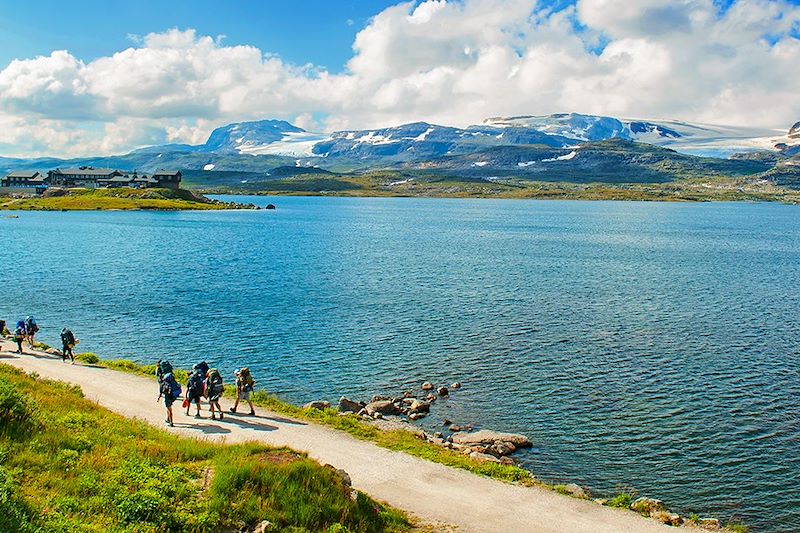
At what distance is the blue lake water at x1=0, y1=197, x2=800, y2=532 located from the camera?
36.7m

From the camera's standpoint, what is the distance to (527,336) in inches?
2478

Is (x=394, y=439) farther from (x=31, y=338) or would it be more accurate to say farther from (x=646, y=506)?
(x=31, y=338)

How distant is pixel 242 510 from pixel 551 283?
80313 mm

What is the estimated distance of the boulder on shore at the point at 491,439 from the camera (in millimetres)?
37000

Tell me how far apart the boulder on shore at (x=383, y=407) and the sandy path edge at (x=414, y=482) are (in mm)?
6802

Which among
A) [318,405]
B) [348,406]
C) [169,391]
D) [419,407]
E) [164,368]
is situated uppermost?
[164,368]

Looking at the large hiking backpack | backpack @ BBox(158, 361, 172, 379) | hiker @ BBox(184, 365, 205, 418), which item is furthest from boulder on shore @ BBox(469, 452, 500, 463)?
backpack @ BBox(158, 361, 172, 379)

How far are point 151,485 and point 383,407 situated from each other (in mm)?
22564

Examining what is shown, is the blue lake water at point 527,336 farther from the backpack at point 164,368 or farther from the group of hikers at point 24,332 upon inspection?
the backpack at point 164,368

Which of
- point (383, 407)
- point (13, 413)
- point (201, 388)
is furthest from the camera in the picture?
point (383, 407)

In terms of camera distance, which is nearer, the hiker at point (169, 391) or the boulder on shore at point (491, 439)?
the hiker at point (169, 391)

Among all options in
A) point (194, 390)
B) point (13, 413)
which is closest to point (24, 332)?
point (194, 390)

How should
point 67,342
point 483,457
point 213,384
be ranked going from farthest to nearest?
1. point 67,342
2. point 213,384
3. point 483,457

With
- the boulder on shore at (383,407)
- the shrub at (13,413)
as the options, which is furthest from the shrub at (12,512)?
the boulder on shore at (383,407)
